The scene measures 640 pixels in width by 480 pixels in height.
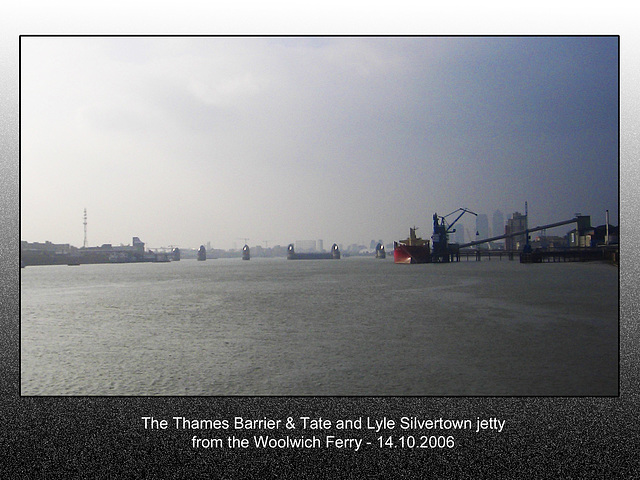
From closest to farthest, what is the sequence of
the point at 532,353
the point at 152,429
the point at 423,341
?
the point at 152,429 → the point at 532,353 → the point at 423,341

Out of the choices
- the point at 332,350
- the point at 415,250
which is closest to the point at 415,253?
the point at 415,250

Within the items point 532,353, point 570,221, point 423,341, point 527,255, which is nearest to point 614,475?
point 532,353

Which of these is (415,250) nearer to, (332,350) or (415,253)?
(415,253)

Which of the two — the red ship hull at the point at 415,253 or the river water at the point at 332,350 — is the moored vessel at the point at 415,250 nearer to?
the red ship hull at the point at 415,253

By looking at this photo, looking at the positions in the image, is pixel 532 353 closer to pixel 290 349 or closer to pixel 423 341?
pixel 423 341

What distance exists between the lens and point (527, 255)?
3997cm

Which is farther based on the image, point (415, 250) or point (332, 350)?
point (415, 250)

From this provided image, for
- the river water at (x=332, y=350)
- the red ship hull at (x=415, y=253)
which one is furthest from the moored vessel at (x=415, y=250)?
the river water at (x=332, y=350)

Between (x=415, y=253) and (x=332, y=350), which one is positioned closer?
(x=332, y=350)

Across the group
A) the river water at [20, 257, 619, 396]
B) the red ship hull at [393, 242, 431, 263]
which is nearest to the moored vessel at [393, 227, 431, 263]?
the red ship hull at [393, 242, 431, 263]

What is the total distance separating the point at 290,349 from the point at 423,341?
7.80 ft

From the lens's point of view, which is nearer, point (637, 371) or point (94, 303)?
point (637, 371)

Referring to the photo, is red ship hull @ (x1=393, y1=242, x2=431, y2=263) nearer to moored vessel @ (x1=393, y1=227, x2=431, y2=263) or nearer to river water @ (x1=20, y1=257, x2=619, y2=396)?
moored vessel @ (x1=393, y1=227, x2=431, y2=263)

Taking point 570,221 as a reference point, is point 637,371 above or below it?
below
